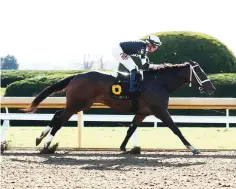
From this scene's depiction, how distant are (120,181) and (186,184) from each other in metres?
0.67

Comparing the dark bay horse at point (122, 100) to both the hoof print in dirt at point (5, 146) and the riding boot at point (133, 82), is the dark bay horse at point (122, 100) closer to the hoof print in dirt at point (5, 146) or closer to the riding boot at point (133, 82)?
the riding boot at point (133, 82)

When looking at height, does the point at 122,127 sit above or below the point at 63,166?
below

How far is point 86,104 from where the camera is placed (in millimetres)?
7906

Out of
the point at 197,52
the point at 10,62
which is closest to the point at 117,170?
the point at 197,52

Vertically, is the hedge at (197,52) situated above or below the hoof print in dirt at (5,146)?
above

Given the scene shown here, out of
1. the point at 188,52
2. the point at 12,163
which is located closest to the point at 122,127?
the point at 188,52

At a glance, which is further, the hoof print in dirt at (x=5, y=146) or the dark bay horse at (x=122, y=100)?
the hoof print in dirt at (x=5, y=146)

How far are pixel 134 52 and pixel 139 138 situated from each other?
3275mm

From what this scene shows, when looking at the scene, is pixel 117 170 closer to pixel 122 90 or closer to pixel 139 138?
pixel 122 90

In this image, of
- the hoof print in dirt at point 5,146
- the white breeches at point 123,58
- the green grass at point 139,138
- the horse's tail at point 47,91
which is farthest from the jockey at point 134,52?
the hoof print in dirt at point 5,146

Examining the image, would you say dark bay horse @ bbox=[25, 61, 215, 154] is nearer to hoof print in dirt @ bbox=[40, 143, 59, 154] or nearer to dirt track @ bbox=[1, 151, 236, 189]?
hoof print in dirt @ bbox=[40, 143, 59, 154]

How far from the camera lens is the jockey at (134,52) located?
782 cm

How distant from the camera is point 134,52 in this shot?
789 cm

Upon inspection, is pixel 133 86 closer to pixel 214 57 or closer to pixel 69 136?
pixel 69 136
